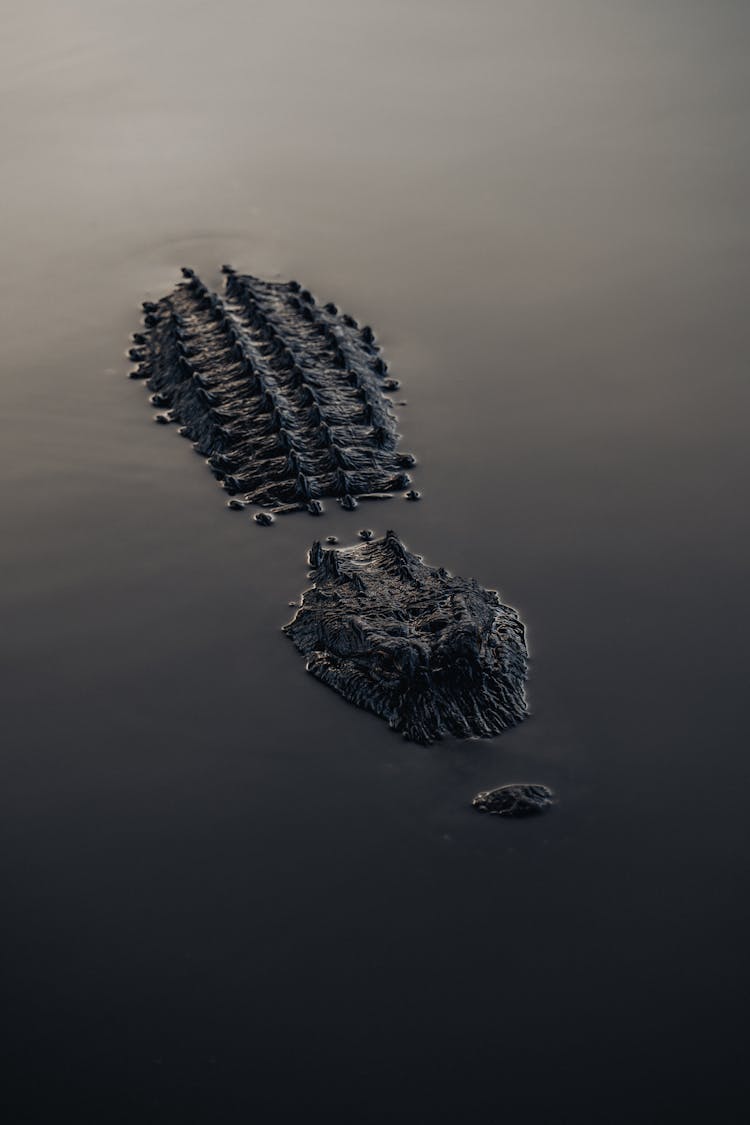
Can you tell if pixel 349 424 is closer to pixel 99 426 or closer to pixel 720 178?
pixel 99 426

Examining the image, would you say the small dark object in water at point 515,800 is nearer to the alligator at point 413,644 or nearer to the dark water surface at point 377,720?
the dark water surface at point 377,720

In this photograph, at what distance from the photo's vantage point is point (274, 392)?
1043 cm

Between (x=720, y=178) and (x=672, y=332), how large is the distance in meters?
4.16

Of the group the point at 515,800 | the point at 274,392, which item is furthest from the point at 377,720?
the point at 274,392

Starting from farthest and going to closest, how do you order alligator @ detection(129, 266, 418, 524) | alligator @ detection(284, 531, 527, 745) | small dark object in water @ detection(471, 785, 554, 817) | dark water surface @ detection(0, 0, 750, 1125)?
1. alligator @ detection(129, 266, 418, 524)
2. alligator @ detection(284, 531, 527, 745)
3. small dark object in water @ detection(471, 785, 554, 817)
4. dark water surface @ detection(0, 0, 750, 1125)

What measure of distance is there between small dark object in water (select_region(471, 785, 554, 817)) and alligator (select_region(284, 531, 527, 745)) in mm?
475

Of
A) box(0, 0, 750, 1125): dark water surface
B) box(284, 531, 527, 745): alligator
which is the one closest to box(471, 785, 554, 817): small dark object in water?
box(0, 0, 750, 1125): dark water surface

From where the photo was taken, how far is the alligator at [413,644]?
716cm

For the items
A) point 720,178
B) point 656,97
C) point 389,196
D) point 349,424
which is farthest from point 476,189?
point 349,424

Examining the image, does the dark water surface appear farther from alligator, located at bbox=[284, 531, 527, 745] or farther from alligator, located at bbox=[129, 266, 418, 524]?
alligator, located at bbox=[129, 266, 418, 524]

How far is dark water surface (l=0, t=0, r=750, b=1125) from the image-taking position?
5.71 m

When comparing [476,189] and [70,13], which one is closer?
[476,189]

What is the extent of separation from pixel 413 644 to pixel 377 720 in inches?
20.4

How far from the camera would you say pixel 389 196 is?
15.2 meters
